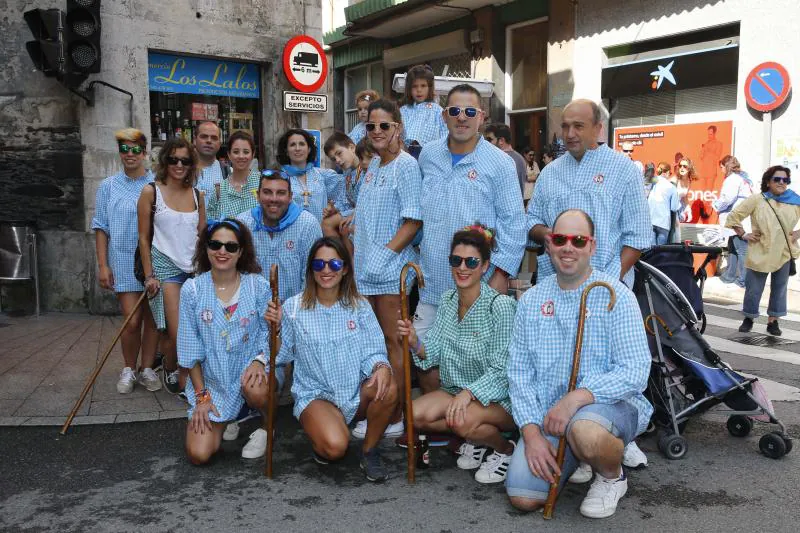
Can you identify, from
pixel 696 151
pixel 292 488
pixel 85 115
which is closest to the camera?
pixel 292 488

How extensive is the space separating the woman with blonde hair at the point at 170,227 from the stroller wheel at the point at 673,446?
10.7 feet

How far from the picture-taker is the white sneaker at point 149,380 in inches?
233

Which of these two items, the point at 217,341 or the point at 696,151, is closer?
the point at 217,341

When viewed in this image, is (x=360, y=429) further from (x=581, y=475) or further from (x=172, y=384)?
(x=172, y=384)

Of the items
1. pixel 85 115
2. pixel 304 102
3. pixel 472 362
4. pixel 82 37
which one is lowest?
pixel 472 362

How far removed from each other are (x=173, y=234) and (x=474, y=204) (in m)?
2.25

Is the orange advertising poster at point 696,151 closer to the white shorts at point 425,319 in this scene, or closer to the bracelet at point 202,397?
the white shorts at point 425,319

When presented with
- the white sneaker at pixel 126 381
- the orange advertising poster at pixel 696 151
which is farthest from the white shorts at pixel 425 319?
the orange advertising poster at pixel 696 151

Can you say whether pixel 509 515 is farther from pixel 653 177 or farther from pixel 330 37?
pixel 330 37

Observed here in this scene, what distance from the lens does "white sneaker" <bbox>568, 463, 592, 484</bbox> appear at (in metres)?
4.15

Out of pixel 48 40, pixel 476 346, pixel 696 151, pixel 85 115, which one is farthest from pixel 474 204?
pixel 696 151

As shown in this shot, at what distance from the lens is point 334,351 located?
14.5 feet

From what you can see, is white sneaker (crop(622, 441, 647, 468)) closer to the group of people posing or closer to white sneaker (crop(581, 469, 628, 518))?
the group of people posing

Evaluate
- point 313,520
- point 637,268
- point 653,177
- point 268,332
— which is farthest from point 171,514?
point 653,177
